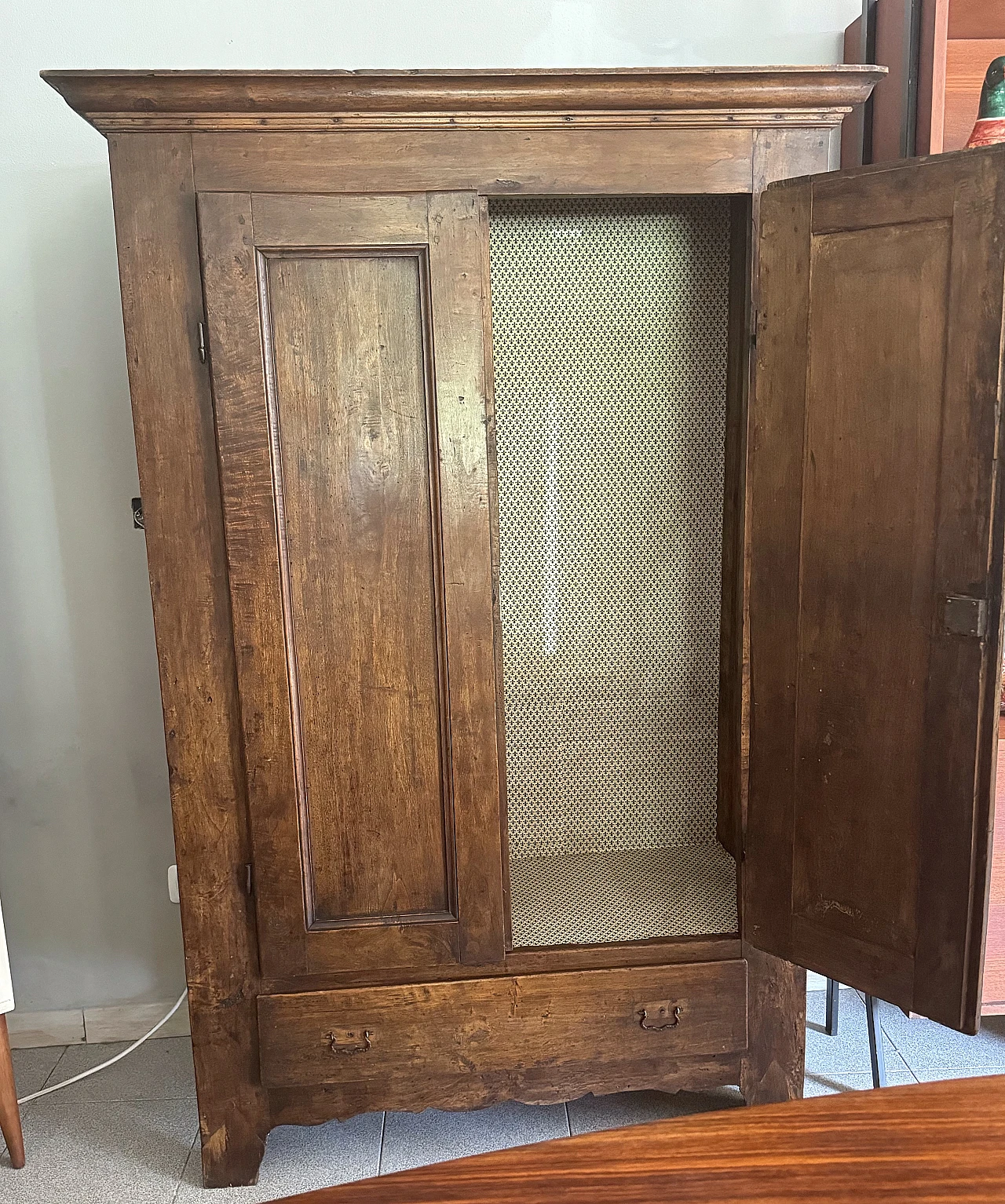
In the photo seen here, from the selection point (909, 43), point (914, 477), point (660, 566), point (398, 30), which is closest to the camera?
point (914, 477)

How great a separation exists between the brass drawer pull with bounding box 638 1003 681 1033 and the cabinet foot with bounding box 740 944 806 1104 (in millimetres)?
153

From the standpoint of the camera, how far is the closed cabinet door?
5.36 feet

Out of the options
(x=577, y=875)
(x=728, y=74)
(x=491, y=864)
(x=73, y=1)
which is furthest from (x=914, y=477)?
(x=73, y=1)

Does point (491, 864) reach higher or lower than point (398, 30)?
lower

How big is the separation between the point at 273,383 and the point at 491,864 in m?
0.96

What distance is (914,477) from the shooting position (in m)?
1.55

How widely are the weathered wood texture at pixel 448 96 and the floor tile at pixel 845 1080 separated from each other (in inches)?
78.2

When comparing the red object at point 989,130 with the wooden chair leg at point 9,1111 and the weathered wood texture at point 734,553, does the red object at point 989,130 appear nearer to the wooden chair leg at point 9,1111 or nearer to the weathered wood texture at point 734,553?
the weathered wood texture at point 734,553

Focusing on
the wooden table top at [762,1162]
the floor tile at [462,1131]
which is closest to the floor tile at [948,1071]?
the floor tile at [462,1131]

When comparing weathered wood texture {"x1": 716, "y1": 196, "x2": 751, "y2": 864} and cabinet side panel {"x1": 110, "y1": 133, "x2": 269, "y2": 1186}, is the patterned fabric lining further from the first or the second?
cabinet side panel {"x1": 110, "y1": 133, "x2": 269, "y2": 1186}

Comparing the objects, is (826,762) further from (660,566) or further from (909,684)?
(660,566)

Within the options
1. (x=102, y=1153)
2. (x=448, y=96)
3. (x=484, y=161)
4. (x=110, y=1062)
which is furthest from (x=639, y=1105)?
(x=448, y=96)

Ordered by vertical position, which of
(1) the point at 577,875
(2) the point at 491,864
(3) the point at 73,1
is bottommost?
(1) the point at 577,875

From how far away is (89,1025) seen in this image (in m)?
2.46
